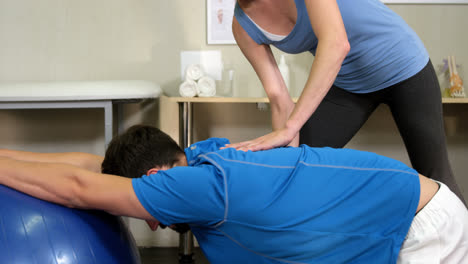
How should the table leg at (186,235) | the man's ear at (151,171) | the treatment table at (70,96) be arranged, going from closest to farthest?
the man's ear at (151,171) < the treatment table at (70,96) < the table leg at (186,235)

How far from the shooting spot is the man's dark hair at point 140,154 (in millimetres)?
1006

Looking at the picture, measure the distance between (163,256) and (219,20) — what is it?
1274 millimetres

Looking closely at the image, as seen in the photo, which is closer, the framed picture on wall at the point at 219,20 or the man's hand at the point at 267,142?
the man's hand at the point at 267,142

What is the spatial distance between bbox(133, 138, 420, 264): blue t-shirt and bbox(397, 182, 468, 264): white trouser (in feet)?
0.09

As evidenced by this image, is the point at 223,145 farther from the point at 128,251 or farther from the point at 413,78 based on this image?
the point at 413,78

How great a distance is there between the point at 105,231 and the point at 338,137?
2.58 feet

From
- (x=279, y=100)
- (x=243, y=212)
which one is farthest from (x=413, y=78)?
(x=243, y=212)

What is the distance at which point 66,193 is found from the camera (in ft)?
3.06

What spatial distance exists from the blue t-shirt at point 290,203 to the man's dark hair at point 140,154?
109mm

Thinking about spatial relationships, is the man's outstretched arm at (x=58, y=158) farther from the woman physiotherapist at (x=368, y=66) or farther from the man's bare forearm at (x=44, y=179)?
the woman physiotherapist at (x=368, y=66)

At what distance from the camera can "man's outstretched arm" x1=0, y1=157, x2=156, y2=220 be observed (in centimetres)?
87

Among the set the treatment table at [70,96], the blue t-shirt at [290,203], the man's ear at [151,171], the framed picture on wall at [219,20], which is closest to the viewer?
the blue t-shirt at [290,203]

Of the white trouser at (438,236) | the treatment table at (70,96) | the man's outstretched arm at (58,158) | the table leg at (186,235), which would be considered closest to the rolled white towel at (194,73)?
the table leg at (186,235)

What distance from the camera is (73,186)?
912 mm
